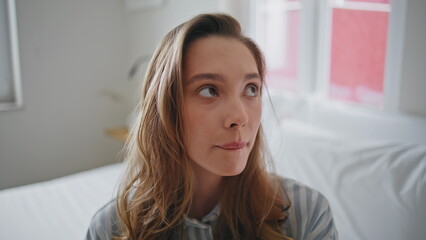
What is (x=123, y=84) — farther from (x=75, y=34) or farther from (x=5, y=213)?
(x=5, y=213)

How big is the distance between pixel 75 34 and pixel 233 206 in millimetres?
2205

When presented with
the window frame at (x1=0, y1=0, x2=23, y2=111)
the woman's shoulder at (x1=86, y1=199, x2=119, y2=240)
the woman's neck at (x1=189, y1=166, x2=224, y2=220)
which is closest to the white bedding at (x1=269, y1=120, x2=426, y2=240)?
the woman's neck at (x1=189, y1=166, x2=224, y2=220)

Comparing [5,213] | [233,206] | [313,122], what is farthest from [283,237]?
[5,213]

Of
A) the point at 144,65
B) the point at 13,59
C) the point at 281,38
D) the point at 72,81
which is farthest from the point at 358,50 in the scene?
the point at 13,59

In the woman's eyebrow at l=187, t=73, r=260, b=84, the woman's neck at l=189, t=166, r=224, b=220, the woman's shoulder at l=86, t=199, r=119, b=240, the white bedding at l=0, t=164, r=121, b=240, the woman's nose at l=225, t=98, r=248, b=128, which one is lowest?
the white bedding at l=0, t=164, r=121, b=240

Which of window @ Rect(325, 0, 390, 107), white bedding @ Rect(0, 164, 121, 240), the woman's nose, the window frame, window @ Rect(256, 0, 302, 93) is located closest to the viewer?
the woman's nose

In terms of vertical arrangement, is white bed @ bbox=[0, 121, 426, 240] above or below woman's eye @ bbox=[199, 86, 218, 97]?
below

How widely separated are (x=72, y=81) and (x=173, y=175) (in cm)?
211

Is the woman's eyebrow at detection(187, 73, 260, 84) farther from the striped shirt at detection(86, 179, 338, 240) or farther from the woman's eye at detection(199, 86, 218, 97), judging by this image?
the striped shirt at detection(86, 179, 338, 240)

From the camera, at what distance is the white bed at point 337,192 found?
Answer: 0.92m

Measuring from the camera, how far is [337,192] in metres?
1.05

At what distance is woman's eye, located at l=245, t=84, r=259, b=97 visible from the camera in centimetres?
79

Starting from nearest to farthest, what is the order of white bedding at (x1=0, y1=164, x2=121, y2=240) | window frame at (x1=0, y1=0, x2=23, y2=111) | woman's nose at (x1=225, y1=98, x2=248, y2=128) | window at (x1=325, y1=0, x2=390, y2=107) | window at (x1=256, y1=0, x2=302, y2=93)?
woman's nose at (x1=225, y1=98, x2=248, y2=128) → white bedding at (x1=0, y1=164, x2=121, y2=240) → window at (x1=325, y1=0, x2=390, y2=107) → window at (x1=256, y1=0, x2=302, y2=93) → window frame at (x1=0, y1=0, x2=23, y2=111)

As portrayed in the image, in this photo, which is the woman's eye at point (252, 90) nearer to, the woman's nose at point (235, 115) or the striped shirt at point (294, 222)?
the woman's nose at point (235, 115)
